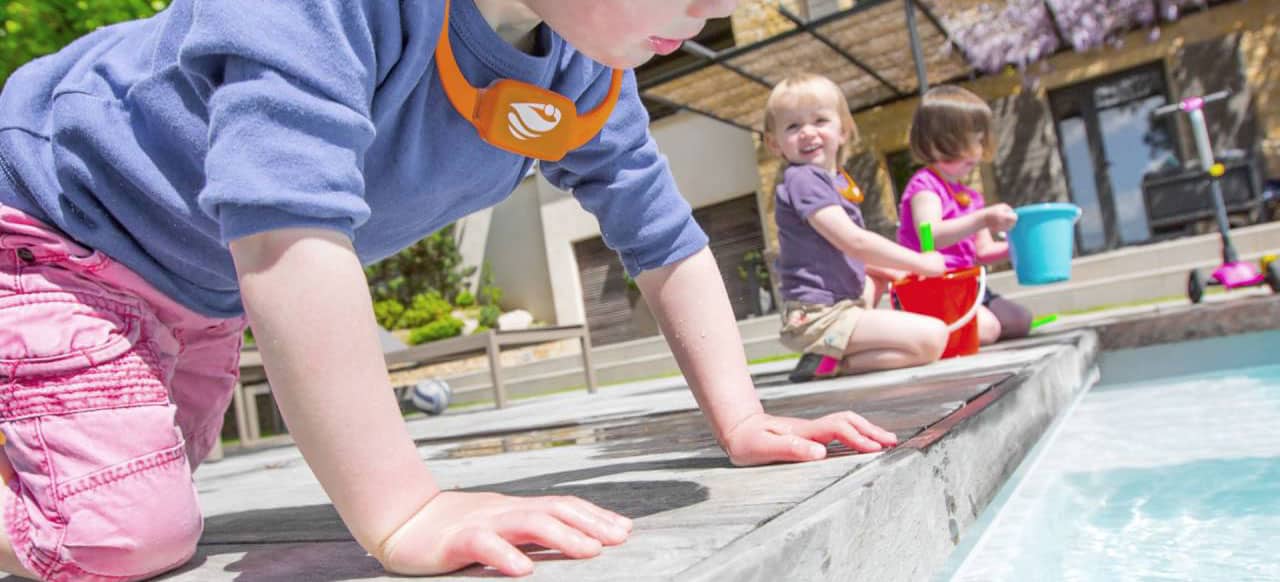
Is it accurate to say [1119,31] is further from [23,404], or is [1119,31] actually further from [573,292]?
[23,404]

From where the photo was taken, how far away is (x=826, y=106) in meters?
3.39

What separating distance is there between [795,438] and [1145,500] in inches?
32.4

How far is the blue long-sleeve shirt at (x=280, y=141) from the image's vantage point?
0.77 meters

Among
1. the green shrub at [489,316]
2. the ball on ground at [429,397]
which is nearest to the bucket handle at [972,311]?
the ball on ground at [429,397]

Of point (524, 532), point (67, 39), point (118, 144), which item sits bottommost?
point (524, 532)

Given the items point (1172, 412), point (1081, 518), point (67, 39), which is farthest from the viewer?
point (67, 39)

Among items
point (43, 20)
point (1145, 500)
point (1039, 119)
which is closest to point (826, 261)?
point (1145, 500)

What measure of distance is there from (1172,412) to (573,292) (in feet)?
41.4

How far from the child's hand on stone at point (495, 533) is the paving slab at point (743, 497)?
0.06 feet

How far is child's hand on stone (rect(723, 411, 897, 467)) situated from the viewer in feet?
3.66

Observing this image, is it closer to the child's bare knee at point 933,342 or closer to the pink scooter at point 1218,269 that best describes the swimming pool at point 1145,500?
the child's bare knee at point 933,342

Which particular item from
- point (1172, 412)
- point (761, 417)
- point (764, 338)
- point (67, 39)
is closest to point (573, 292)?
point (764, 338)

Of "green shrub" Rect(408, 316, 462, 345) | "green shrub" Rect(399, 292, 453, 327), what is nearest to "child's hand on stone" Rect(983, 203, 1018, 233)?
"green shrub" Rect(408, 316, 462, 345)

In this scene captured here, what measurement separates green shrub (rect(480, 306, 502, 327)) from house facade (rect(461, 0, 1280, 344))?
3655mm
